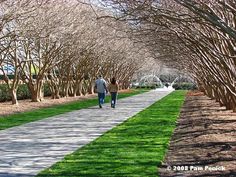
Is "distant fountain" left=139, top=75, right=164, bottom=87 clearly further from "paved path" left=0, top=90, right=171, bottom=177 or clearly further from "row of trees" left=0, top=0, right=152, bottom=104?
"paved path" left=0, top=90, right=171, bottom=177

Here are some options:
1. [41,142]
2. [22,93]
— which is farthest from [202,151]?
[22,93]

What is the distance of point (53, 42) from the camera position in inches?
1167

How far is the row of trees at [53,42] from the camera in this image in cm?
2139

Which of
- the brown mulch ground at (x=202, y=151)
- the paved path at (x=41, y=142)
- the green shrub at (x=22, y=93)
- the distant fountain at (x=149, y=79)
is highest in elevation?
the distant fountain at (x=149, y=79)

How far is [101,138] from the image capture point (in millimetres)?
13234

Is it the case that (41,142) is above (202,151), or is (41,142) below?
above

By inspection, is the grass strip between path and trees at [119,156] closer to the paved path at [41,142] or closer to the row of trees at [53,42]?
the paved path at [41,142]

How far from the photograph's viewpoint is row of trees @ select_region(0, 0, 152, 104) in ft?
70.2

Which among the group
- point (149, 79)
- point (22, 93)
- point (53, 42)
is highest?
point (53, 42)

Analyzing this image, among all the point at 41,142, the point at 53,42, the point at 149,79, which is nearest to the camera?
the point at 41,142

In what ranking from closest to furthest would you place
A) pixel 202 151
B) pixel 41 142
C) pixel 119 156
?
pixel 119 156 < pixel 202 151 < pixel 41 142

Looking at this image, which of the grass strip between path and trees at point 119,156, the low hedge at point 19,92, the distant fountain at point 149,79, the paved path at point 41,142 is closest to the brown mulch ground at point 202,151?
the grass strip between path and trees at point 119,156

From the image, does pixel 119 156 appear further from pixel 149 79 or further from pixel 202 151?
pixel 149 79

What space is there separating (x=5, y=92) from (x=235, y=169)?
29046 mm
